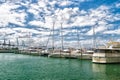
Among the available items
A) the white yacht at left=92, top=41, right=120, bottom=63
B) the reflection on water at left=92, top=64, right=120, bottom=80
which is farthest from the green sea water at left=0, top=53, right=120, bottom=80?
the white yacht at left=92, top=41, right=120, bottom=63

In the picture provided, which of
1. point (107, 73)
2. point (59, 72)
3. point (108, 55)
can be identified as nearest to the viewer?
point (107, 73)

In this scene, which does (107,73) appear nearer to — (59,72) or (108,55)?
(59,72)

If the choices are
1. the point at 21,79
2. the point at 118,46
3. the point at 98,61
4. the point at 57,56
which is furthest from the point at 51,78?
the point at 57,56

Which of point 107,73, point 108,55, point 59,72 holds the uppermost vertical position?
point 108,55

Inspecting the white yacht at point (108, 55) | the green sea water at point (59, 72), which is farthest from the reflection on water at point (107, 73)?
the white yacht at point (108, 55)

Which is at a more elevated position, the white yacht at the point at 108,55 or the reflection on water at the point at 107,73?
the white yacht at the point at 108,55

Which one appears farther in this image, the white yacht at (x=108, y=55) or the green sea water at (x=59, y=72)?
the white yacht at (x=108, y=55)

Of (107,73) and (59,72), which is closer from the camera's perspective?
(107,73)

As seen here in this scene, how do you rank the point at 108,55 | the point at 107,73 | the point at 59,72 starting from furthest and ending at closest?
the point at 108,55, the point at 59,72, the point at 107,73

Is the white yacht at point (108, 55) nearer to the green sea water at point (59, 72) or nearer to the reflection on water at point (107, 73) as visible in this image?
the green sea water at point (59, 72)

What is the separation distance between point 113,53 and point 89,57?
2513 cm

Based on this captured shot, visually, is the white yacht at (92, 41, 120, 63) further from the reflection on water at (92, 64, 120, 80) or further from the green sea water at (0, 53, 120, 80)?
the reflection on water at (92, 64, 120, 80)

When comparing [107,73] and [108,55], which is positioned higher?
[108,55]

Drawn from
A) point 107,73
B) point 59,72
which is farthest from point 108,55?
point 59,72
